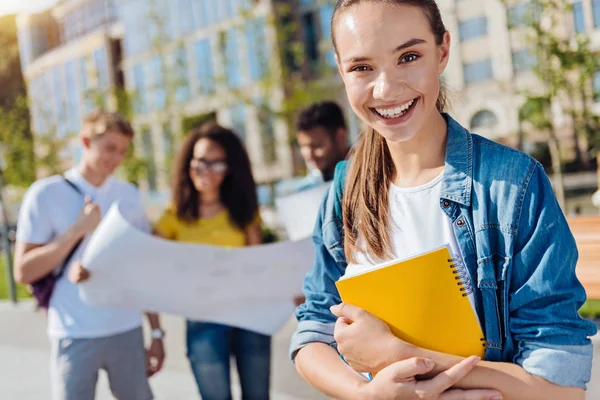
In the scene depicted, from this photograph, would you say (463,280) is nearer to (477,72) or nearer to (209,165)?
(209,165)

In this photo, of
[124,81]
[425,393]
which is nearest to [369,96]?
[425,393]

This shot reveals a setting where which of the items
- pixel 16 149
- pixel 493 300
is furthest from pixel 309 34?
pixel 493 300

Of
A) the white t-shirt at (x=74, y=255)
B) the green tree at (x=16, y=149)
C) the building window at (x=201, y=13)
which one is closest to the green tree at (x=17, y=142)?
the green tree at (x=16, y=149)

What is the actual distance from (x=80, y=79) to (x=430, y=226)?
3889 cm

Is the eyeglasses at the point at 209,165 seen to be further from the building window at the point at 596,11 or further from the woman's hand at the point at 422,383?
the building window at the point at 596,11

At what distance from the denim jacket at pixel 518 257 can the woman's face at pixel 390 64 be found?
98 mm

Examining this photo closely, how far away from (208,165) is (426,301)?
212 centimetres

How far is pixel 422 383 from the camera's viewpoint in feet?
3.61

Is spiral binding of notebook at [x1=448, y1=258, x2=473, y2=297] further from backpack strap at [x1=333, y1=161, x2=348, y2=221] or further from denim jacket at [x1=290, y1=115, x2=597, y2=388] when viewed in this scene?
backpack strap at [x1=333, y1=161, x2=348, y2=221]

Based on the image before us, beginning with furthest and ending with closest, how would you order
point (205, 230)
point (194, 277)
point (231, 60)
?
point (231, 60)
point (205, 230)
point (194, 277)

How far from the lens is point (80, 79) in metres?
37.8

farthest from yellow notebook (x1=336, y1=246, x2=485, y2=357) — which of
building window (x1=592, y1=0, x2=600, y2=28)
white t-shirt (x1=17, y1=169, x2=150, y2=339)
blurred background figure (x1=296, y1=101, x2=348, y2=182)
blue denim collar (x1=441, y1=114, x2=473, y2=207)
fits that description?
building window (x1=592, y1=0, x2=600, y2=28)

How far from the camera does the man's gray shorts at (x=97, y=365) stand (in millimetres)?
2715

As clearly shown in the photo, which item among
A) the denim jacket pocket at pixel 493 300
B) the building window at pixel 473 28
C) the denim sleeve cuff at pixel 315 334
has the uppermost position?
the building window at pixel 473 28
